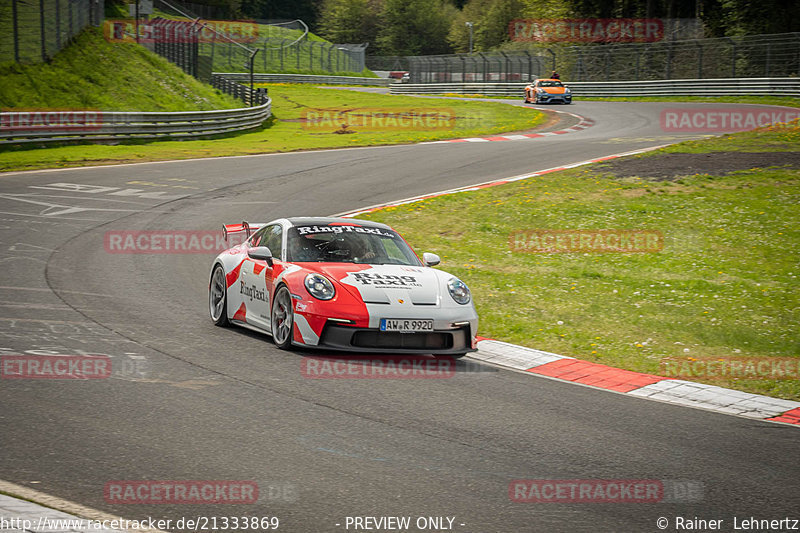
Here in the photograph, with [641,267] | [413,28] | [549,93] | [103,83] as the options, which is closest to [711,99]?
[549,93]

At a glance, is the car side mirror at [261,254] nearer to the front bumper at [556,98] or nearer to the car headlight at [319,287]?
the car headlight at [319,287]

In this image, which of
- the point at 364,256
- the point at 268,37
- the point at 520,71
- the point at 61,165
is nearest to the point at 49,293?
the point at 364,256

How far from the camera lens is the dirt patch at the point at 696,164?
19.7 m

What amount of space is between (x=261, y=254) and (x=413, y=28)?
5054 inches

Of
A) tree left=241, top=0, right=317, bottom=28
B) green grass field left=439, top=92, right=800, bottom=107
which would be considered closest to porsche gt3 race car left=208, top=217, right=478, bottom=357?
green grass field left=439, top=92, right=800, bottom=107

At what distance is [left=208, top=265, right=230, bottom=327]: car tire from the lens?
9953mm

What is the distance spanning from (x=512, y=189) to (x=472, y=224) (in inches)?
147

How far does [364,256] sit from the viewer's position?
377 inches

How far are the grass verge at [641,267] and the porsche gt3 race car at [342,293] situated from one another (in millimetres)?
1705

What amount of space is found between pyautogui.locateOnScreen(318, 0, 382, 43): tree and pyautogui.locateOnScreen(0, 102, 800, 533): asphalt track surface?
420 ft

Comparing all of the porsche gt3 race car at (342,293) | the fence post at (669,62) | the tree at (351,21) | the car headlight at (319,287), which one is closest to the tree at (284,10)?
the tree at (351,21)

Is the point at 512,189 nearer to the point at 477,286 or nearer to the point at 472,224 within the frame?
the point at 472,224

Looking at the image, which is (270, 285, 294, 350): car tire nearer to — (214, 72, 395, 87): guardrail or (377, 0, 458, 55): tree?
(214, 72, 395, 87): guardrail

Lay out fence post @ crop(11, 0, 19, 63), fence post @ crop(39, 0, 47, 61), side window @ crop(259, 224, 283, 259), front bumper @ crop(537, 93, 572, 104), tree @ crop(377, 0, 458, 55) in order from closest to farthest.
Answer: side window @ crop(259, 224, 283, 259)
fence post @ crop(11, 0, 19, 63)
fence post @ crop(39, 0, 47, 61)
front bumper @ crop(537, 93, 572, 104)
tree @ crop(377, 0, 458, 55)
